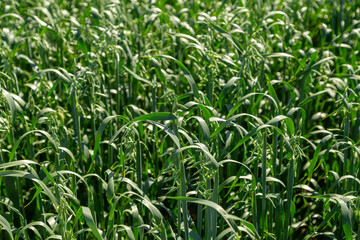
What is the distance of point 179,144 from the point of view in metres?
1.78

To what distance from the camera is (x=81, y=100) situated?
3305 mm

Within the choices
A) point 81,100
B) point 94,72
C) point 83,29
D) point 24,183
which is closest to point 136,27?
point 83,29

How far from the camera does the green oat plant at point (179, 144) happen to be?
1.90m

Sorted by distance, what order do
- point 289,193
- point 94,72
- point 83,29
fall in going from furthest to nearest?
point 83,29 → point 94,72 → point 289,193

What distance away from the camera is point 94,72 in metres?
2.58

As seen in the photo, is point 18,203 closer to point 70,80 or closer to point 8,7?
point 70,80

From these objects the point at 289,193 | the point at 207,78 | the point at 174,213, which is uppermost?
the point at 207,78

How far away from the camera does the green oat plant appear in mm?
1903

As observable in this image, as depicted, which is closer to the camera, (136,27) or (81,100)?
(81,100)

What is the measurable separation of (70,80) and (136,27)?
4.45 ft

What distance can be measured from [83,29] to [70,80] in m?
1.24

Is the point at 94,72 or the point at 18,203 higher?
the point at 94,72

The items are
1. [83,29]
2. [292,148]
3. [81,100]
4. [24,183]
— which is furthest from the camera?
[83,29]

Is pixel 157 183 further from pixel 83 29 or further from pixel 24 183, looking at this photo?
pixel 83 29
